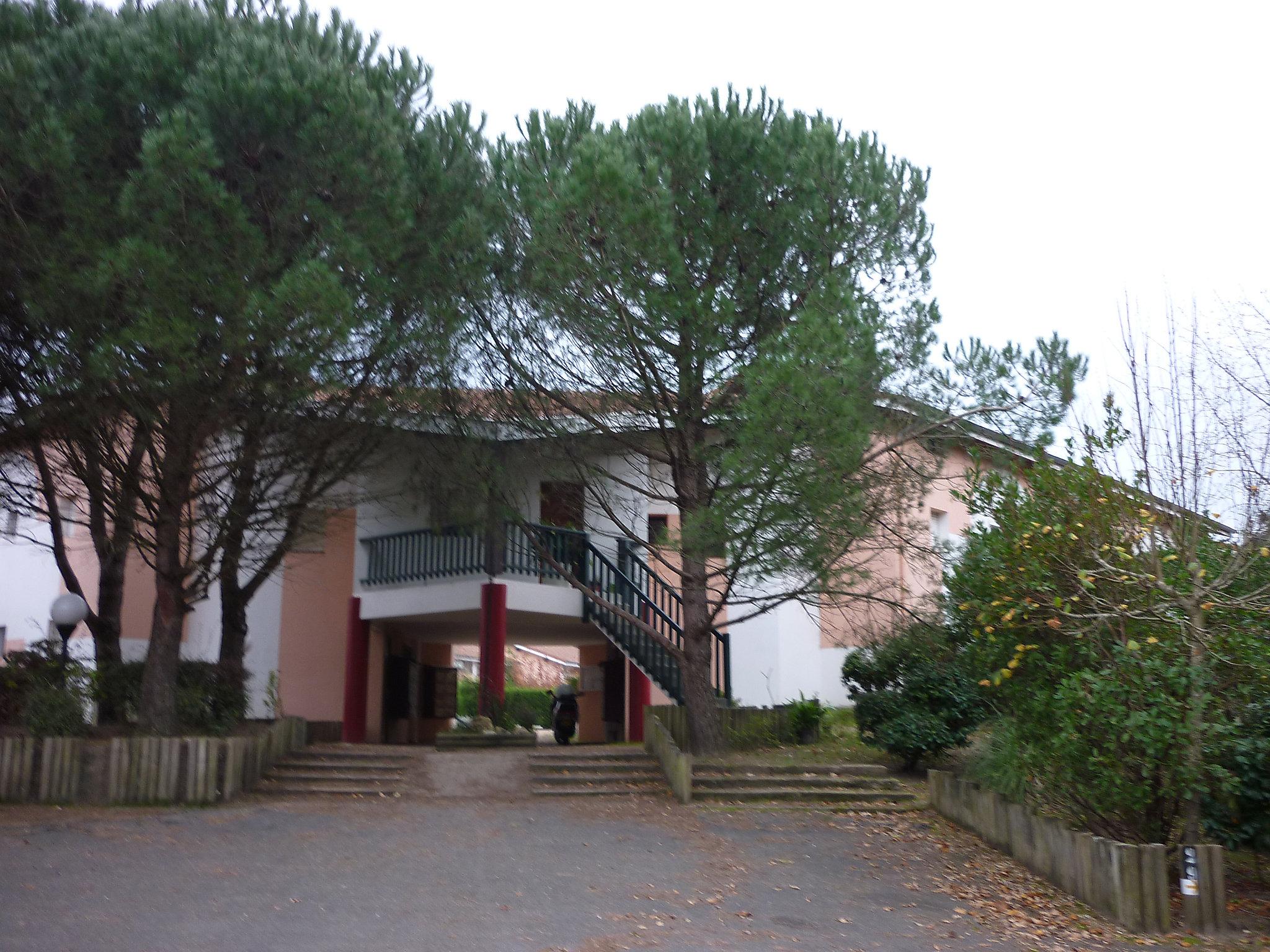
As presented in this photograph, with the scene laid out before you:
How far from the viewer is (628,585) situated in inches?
715

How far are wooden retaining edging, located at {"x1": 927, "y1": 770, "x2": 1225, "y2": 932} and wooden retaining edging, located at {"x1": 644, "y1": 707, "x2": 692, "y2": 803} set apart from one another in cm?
403

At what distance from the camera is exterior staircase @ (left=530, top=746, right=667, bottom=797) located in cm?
1345

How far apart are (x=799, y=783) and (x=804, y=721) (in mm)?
3202

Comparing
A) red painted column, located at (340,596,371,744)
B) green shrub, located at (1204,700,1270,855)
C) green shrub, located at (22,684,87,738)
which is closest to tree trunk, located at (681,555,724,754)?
green shrub, located at (1204,700,1270,855)

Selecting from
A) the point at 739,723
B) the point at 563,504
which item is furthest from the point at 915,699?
the point at 563,504

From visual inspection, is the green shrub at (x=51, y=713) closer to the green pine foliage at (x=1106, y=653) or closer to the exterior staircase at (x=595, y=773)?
the exterior staircase at (x=595, y=773)

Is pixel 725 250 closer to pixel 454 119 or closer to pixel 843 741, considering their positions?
pixel 454 119

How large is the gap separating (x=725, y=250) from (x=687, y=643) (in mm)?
5009

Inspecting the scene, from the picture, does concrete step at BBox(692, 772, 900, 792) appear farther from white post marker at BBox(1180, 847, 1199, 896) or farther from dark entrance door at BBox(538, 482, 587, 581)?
white post marker at BBox(1180, 847, 1199, 896)

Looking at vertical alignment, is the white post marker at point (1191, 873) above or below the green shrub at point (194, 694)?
below

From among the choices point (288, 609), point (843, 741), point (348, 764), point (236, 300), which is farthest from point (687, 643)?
point (288, 609)

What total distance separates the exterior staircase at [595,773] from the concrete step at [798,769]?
570 millimetres

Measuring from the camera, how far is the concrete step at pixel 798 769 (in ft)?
43.7

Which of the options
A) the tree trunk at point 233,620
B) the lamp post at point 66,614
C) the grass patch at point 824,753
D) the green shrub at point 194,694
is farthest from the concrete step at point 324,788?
the grass patch at point 824,753
